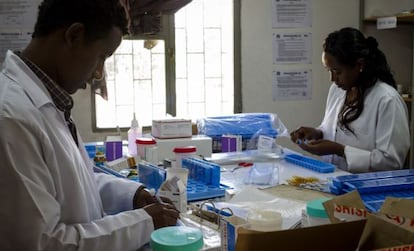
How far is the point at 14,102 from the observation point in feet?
3.08

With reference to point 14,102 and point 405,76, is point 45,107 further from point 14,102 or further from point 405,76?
point 405,76

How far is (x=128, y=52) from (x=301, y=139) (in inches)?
60.4

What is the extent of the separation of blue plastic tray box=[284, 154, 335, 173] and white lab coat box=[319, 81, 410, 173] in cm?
13

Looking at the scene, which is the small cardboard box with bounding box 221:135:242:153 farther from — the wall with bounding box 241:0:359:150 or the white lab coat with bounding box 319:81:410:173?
the wall with bounding box 241:0:359:150

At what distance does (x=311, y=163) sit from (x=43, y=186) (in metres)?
1.45

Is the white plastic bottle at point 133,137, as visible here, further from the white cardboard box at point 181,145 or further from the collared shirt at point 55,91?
the collared shirt at point 55,91

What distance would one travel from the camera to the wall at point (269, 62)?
3.47 m

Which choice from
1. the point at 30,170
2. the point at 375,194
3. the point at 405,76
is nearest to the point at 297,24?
the point at 405,76

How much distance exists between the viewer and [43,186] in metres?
0.91

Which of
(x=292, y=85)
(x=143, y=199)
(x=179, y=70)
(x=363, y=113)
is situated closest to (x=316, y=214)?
(x=143, y=199)

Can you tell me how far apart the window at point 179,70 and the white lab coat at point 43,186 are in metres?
2.30

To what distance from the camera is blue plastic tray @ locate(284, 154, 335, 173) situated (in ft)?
6.68

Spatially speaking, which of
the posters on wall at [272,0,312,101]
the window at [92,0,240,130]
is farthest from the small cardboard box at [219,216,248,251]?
the posters on wall at [272,0,312,101]

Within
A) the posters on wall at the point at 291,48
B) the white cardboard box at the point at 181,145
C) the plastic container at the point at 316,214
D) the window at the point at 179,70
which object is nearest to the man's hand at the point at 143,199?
the plastic container at the point at 316,214
